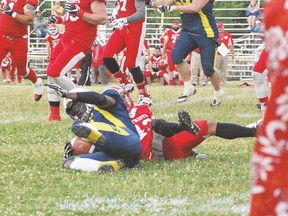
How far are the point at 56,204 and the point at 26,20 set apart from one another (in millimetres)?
6336

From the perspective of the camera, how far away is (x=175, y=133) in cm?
600

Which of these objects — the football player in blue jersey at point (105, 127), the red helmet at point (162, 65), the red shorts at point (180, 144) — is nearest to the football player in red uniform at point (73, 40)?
the red shorts at point (180, 144)

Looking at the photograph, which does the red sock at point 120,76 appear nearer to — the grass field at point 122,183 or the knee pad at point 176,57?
the knee pad at point 176,57

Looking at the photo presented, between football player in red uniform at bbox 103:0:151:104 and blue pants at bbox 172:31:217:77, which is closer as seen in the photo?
football player in red uniform at bbox 103:0:151:104

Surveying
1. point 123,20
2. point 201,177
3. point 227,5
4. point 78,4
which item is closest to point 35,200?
point 201,177

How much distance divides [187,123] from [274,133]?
153 inches

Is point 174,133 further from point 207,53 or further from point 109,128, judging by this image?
point 207,53

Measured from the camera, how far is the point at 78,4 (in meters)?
9.33

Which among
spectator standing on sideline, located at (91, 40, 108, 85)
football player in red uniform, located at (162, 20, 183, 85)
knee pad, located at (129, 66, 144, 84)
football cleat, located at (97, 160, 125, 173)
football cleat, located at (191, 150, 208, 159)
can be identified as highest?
football cleat, located at (97, 160, 125, 173)

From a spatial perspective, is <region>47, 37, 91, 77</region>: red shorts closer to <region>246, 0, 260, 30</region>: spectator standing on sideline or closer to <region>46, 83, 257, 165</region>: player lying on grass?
<region>46, 83, 257, 165</region>: player lying on grass

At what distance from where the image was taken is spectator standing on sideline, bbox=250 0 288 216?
6.19 feet

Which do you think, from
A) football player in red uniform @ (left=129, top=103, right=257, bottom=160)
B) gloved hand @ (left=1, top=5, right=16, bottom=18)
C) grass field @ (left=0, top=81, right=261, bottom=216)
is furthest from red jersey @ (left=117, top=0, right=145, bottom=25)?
football player in red uniform @ (left=129, top=103, right=257, bottom=160)

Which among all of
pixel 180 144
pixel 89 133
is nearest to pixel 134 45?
pixel 180 144

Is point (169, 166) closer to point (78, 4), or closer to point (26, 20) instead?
point (78, 4)
